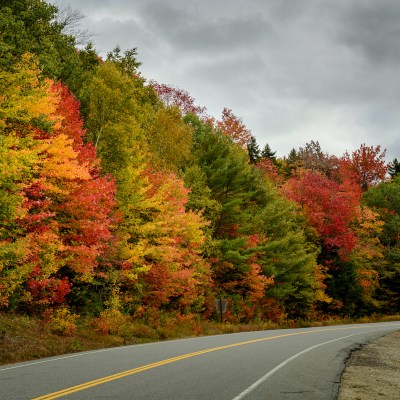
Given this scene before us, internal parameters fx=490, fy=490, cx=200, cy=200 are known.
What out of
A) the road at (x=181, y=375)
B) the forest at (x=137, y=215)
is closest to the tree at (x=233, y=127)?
the forest at (x=137, y=215)

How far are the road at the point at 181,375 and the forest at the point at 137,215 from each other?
501 cm

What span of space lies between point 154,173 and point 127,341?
11.7 metres

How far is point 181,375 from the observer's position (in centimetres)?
1166

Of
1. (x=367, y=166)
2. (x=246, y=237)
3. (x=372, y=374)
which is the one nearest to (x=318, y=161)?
(x=367, y=166)

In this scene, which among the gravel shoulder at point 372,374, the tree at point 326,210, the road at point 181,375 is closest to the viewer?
the road at point 181,375

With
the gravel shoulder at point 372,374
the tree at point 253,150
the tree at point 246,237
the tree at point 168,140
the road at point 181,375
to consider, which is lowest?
the gravel shoulder at point 372,374

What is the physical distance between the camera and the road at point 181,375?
9479 millimetres

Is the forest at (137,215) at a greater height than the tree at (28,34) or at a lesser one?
lesser

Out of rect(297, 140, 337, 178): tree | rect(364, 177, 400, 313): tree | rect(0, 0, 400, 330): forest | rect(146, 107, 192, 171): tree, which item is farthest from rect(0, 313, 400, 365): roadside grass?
rect(297, 140, 337, 178): tree

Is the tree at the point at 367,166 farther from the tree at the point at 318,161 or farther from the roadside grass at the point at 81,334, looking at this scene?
the roadside grass at the point at 81,334

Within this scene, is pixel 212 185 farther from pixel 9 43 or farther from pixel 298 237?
pixel 9 43

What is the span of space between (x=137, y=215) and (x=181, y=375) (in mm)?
15389

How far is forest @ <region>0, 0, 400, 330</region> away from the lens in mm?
18734

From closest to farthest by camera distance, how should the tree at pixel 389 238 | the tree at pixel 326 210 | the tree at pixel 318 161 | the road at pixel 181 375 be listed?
the road at pixel 181 375 < the tree at pixel 326 210 < the tree at pixel 389 238 < the tree at pixel 318 161
